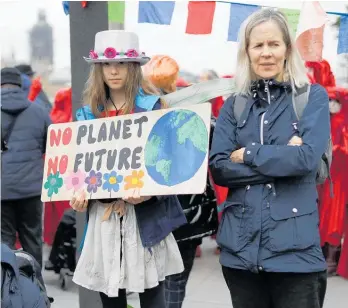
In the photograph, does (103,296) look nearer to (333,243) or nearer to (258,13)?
(258,13)

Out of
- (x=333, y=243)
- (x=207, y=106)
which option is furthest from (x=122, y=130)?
(x=333, y=243)

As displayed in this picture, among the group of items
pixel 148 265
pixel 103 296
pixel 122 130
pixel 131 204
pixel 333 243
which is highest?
pixel 122 130

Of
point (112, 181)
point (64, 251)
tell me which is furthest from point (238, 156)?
point (64, 251)

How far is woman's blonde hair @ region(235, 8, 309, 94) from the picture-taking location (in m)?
2.72

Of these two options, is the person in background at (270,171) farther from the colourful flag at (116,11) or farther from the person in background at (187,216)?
the colourful flag at (116,11)

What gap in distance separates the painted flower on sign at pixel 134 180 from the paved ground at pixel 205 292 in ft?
7.09

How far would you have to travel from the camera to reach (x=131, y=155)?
118 inches

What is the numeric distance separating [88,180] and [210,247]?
4.25m

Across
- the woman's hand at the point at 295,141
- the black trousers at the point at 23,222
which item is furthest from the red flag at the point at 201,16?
the woman's hand at the point at 295,141

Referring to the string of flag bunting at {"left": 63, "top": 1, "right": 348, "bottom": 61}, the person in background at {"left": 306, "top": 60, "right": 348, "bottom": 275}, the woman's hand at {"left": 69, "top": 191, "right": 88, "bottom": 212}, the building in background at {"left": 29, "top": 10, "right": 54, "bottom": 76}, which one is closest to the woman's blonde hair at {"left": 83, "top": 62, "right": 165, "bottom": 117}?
the woman's hand at {"left": 69, "top": 191, "right": 88, "bottom": 212}

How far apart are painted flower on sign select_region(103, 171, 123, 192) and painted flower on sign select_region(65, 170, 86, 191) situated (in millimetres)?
120

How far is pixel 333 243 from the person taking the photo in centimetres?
581

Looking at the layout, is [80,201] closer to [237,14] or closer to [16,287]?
[16,287]

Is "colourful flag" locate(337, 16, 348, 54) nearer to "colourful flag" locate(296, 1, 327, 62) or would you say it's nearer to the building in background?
"colourful flag" locate(296, 1, 327, 62)
